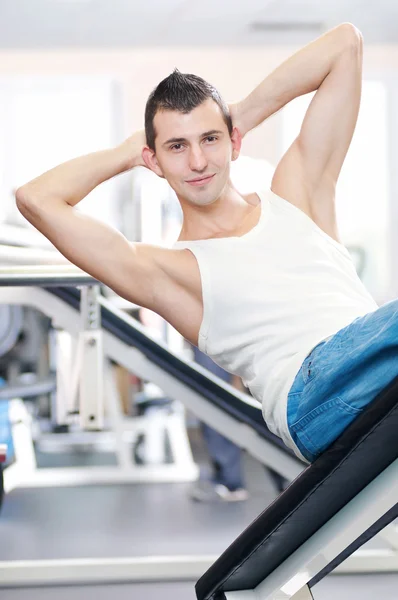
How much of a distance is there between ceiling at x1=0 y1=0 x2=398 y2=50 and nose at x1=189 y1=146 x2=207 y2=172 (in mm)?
4420

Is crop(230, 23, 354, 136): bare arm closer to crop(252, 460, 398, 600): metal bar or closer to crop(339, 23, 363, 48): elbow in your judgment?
crop(339, 23, 363, 48): elbow

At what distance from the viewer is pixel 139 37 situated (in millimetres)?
6289

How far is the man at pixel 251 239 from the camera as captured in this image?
1354 millimetres

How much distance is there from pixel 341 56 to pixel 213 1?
4.32m

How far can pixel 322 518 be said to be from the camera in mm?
1236

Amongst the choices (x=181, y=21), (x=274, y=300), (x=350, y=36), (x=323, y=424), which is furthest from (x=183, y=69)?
(x=323, y=424)

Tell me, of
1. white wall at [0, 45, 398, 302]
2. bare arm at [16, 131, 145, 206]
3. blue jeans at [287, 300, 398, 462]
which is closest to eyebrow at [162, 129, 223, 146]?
bare arm at [16, 131, 145, 206]

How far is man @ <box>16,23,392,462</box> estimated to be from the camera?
1354mm

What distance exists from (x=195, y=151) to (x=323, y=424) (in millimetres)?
510

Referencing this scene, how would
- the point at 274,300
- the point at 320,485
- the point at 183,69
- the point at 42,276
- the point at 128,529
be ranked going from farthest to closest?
the point at 183,69 → the point at 128,529 → the point at 42,276 → the point at 274,300 → the point at 320,485

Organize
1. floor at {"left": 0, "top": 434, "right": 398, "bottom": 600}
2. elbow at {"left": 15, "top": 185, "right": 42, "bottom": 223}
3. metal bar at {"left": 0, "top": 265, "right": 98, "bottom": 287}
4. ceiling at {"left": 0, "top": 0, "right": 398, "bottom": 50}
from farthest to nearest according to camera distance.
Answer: ceiling at {"left": 0, "top": 0, "right": 398, "bottom": 50}
floor at {"left": 0, "top": 434, "right": 398, "bottom": 600}
metal bar at {"left": 0, "top": 265, "right": 98, "bottom": 287}
elbow at {"left": 15, "top": 185, "right": 42, "bottom": 223}

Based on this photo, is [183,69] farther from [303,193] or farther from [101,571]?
[303,193]

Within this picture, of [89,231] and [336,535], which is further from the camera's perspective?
[89,231]

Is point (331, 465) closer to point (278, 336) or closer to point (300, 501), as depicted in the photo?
point (300, 501)
